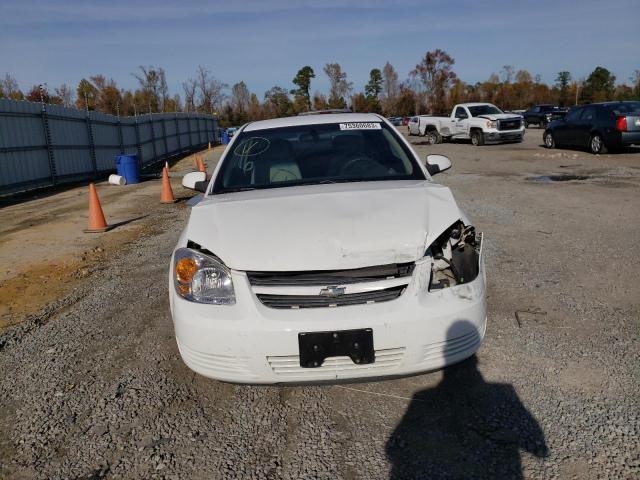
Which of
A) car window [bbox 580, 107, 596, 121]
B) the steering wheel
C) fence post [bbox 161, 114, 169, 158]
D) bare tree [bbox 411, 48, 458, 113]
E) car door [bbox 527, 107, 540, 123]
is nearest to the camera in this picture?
the steering wheel

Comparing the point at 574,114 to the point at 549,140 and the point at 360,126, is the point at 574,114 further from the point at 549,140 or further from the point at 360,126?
the point at 360,126

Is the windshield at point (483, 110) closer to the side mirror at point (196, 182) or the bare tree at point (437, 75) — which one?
the side mirror at point (196, 182)

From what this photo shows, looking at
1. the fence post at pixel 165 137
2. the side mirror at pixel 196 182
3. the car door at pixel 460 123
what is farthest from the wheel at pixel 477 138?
the side mirror at pixel 196 182

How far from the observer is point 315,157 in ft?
13.4

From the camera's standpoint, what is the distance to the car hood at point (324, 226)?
2516 mm

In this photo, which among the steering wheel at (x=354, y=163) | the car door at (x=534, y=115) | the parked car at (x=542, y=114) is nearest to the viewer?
the steering wheel at (x=354, y=163)

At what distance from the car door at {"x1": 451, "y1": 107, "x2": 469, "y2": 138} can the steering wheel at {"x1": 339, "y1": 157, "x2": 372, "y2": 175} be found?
68.8ft

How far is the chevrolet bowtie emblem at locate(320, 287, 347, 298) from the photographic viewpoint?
2469 millimetres

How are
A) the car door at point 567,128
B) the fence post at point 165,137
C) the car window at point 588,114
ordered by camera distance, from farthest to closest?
1. the fence post at point 165,137
2. the car door at point 567,128
3. the car window at point 588,114

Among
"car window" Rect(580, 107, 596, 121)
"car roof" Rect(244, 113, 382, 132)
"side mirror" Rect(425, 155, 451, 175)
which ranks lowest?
"side mirror" Rect(425, 155, 451, 175)

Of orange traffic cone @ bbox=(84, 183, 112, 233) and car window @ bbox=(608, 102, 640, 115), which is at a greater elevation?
car window @ bbox=(608, 102, 640, 115)

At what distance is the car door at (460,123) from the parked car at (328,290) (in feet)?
72.1

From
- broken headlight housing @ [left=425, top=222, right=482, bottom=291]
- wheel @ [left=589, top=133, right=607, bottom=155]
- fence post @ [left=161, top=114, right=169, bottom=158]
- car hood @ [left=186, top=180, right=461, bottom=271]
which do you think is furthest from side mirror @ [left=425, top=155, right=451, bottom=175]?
fence post @ [left=161, top=114, right=169, bottom=158]

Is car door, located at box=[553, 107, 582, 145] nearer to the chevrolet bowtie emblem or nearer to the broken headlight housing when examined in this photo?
the broken headlight housing
